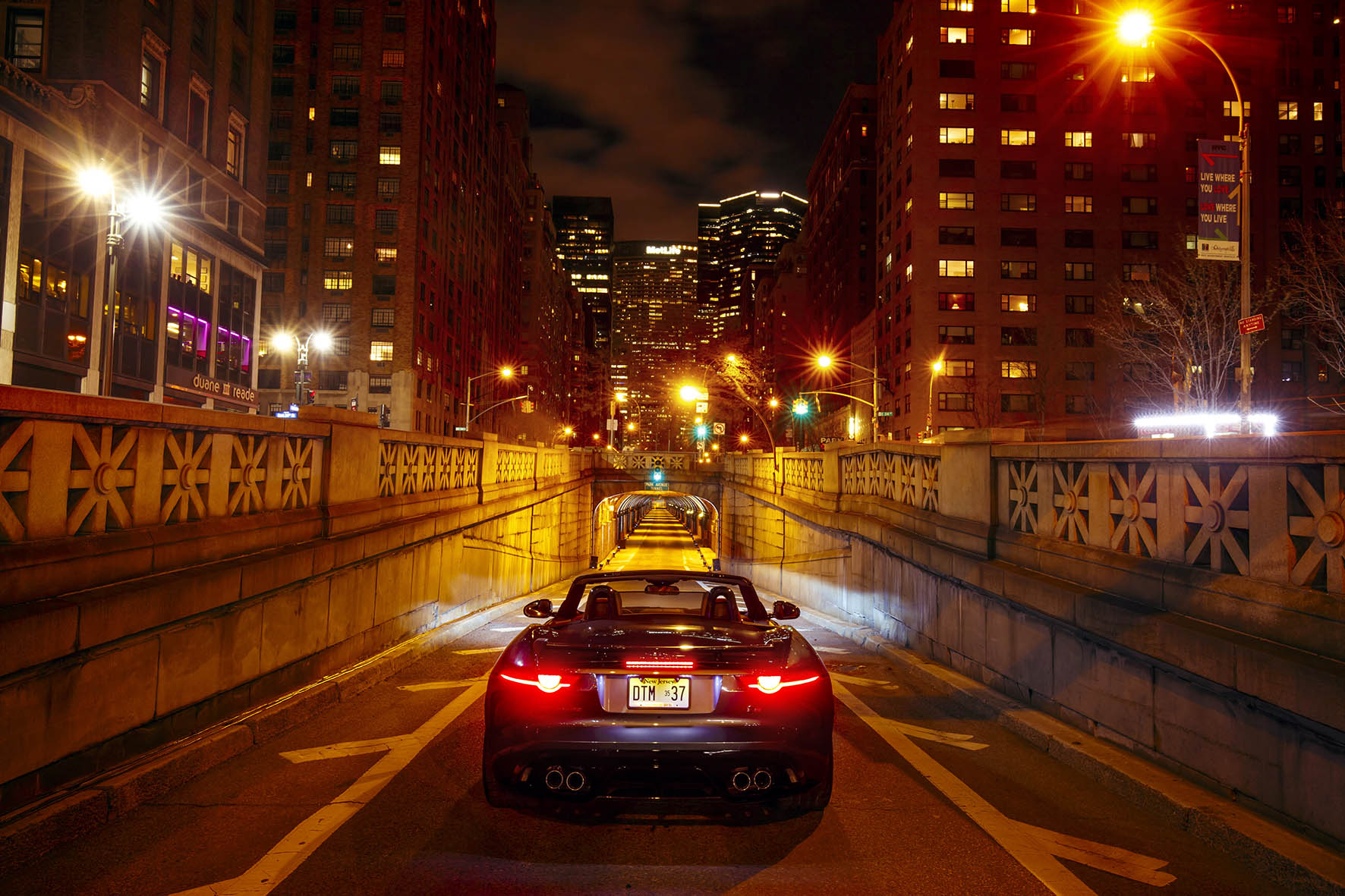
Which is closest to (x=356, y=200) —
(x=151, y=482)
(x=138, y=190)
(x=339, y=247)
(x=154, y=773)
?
(x=339, y=247)

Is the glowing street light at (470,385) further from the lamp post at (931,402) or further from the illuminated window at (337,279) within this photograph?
the lamp post at (931,402)

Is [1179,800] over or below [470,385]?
below

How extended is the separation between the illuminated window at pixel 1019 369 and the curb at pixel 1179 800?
6193 cm

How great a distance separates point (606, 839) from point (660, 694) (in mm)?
915

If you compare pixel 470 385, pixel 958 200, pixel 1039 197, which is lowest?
pixel 470 385

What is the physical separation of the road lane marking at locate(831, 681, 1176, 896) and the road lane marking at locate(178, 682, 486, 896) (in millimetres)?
3724

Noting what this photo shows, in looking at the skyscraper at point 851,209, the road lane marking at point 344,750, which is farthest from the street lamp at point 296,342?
the road lane marking at point 344,750

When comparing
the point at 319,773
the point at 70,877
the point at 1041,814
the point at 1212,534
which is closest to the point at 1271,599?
the point at 1212,534

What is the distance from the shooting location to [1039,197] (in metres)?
66.1

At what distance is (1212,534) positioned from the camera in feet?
18.9

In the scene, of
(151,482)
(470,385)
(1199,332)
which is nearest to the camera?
(151,482)

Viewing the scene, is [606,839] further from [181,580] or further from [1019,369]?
[1019,369]

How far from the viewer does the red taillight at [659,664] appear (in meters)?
4.45

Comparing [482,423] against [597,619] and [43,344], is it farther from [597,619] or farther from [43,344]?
[597,619]
